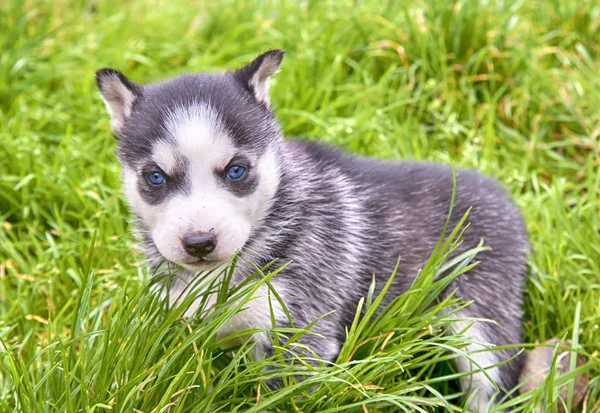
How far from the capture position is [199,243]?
381 cm

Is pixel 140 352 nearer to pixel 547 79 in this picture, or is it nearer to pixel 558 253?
pixel 558 253

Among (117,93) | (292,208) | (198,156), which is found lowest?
(292,208)

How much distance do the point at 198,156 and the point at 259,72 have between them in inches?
27.8

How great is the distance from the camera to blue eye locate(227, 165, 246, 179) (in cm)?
404

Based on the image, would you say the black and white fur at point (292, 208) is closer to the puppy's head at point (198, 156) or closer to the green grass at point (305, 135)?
the puppy's head at point (198, 156)

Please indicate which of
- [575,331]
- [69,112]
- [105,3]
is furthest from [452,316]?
[105,3]

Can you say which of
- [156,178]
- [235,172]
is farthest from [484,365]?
[156,178]

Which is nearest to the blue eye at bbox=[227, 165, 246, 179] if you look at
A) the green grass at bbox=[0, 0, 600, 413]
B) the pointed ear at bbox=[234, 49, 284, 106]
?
the pointed ear at bbox=[234, 49, 284, 106]

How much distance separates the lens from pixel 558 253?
5309 mm

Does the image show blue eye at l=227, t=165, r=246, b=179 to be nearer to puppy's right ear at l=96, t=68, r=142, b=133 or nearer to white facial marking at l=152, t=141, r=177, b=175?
white facial marking at l=152, t=141, r=177, b=175

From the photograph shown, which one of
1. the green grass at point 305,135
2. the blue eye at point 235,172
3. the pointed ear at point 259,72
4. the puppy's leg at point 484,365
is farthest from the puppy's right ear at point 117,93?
the puppy's leg at point 484,365

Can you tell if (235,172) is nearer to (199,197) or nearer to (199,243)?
(199,197)

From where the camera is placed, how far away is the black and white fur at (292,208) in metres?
3.96

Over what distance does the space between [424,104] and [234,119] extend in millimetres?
2994
